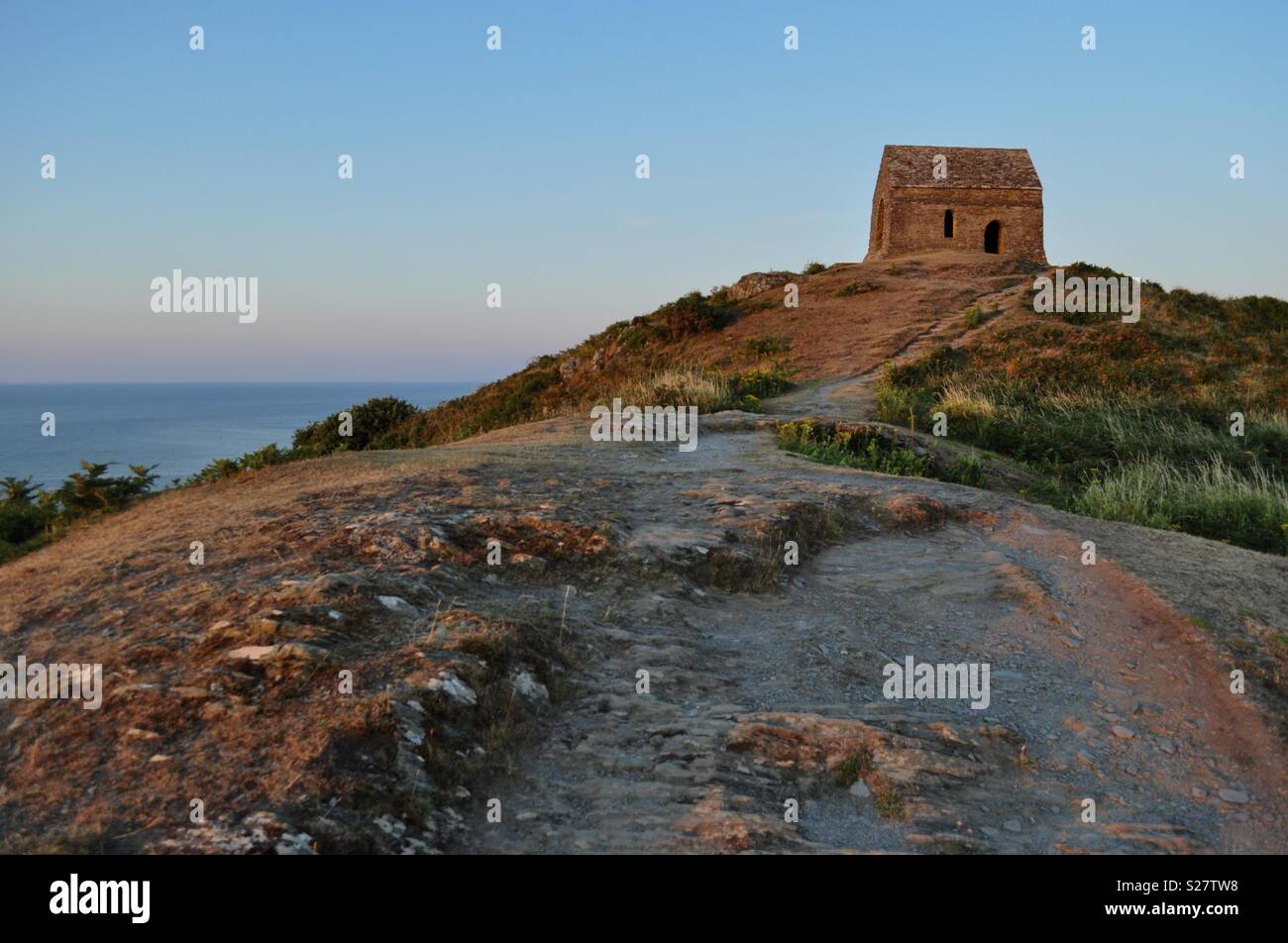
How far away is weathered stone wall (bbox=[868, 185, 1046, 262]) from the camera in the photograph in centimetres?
4006

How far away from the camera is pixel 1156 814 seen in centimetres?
507

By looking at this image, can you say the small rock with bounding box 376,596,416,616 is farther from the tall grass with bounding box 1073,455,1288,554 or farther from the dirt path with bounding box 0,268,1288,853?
the tall grass with bounding box 1073,455,1288,554

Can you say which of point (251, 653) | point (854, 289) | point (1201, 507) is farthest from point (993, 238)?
point (251, 653)

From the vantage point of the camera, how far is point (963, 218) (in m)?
40.3

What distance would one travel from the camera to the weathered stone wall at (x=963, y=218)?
131 ft

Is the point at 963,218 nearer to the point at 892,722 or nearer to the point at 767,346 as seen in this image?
the point at 767,346

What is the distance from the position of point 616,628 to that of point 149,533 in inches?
188

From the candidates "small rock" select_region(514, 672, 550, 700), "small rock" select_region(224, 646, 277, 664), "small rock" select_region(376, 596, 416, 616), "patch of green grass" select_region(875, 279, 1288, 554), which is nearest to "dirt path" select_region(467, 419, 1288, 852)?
"small rock" select_region(514, 672, 550, 700)

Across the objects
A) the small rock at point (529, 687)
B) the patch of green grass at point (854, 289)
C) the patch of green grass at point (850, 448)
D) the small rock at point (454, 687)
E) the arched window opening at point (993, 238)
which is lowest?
the small rock at point (529, 687)

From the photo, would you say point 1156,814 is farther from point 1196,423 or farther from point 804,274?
point 804,274

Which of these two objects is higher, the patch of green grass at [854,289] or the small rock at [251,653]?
the patch of green grass at [854,289]

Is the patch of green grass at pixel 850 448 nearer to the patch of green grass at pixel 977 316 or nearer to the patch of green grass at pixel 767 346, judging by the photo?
the patch of green grass at pixel 767 346

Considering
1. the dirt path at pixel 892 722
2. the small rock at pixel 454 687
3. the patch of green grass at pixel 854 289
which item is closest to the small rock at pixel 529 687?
the dirt path at pixel 892 722
